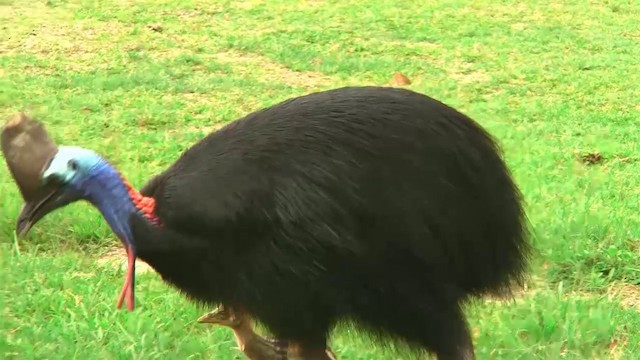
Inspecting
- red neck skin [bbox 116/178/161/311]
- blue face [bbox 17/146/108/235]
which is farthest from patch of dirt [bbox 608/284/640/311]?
blue face [bbox 17/146/108/235]

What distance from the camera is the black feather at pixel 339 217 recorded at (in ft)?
7.22

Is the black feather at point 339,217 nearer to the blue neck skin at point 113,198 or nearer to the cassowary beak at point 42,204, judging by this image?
the blue neck skin at point 113,198

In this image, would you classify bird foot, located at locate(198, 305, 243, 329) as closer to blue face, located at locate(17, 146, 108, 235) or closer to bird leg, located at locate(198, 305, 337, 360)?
bird leg, located at locate(198, 305, 337, 360)

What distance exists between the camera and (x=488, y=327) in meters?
3.14

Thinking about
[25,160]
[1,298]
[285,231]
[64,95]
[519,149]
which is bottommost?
[64,95]

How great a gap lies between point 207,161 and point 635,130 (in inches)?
196

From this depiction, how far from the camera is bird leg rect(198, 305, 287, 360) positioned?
8.16 ft

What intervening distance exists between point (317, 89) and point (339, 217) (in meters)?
5.10

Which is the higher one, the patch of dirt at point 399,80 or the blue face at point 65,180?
the blue face at point 65,180

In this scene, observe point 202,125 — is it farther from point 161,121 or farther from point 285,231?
point 285,231

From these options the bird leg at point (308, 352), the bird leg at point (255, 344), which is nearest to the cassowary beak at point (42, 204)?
the bird leg at point (255, 344)

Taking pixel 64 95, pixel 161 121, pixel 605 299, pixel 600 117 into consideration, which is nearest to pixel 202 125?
pixel 161 121

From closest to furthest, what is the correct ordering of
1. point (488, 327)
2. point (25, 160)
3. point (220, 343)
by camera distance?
point (25, 160) < point (220, 343) < point (488, 327)

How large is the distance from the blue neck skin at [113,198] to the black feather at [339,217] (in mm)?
35
